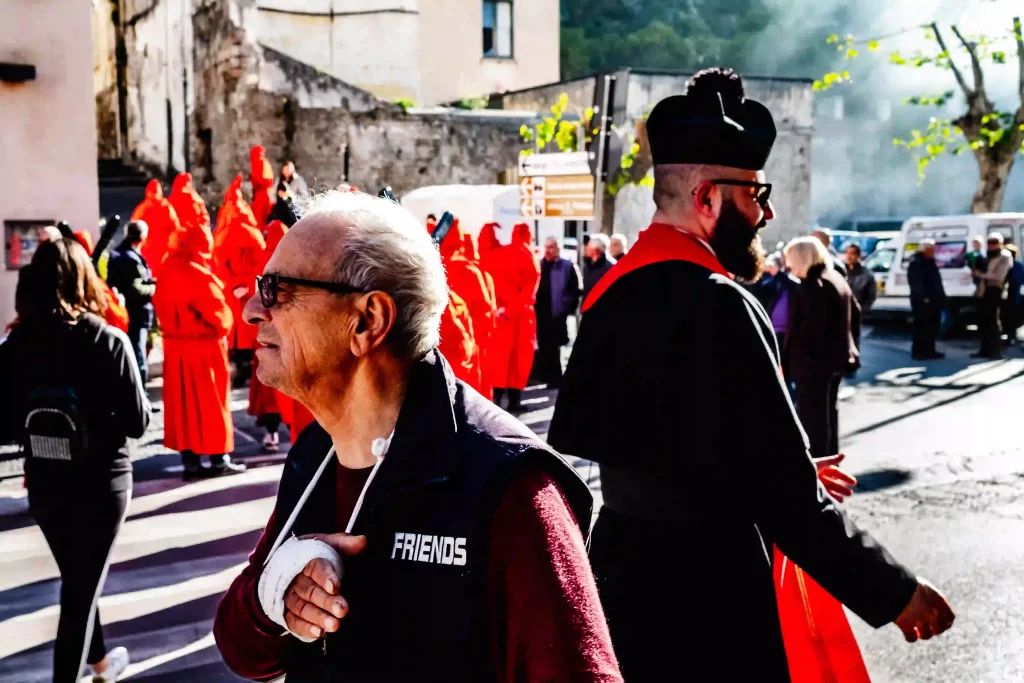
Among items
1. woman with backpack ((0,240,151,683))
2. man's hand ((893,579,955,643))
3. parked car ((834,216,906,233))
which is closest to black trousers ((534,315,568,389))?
woman with backpack ((0,240,151,683))

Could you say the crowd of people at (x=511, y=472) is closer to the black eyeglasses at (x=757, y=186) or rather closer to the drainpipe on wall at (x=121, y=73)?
the black eyeglasses at (x=757, y=186)

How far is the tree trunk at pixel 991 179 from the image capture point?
25094 millimetres

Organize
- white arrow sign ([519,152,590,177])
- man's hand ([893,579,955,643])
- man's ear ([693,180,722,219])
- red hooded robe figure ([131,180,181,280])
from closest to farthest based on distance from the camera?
man's hand ([893,579,955,643]) → man's ear ([693,180,722,219]) → red hooded robe figure ([131,180,181,280]) → white arrow sign ([519,152,590,177])

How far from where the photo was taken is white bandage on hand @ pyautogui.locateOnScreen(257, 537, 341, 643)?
171 centimetres

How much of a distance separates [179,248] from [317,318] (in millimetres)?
6794

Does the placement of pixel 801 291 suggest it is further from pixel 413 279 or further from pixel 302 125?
pixel 302 125

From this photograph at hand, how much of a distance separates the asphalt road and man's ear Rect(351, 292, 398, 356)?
349 centimetres

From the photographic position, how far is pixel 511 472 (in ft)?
5.74

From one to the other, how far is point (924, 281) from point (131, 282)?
451 inches

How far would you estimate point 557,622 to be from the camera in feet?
5.47

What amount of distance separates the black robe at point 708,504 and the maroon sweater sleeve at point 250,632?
40.6 inches

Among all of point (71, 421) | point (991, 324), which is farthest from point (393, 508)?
point (991, 324)

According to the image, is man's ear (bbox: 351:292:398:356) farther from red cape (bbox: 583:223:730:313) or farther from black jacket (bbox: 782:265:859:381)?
black jacket (bbox: 782:265:859:381)

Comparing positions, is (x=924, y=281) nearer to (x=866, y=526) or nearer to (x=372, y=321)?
(x=866, y=526)
